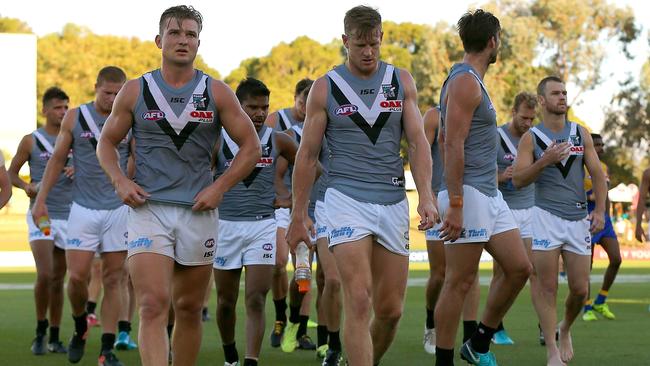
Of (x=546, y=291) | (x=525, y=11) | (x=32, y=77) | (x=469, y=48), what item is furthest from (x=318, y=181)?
(x=32, y=77)

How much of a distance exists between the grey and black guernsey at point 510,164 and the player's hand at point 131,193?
5.85 meters

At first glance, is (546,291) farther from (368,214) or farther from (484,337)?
(368,214)

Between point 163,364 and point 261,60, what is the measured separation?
8217 centimetres

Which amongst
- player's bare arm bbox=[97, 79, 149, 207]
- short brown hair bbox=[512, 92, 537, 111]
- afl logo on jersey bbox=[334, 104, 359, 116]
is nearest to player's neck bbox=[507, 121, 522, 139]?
short brown hair bbox=[512, 92, 537, 111]

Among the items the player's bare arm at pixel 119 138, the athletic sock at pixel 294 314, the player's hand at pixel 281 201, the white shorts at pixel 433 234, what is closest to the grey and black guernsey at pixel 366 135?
the player's bare arm at pixel 119 138

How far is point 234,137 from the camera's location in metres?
7.93

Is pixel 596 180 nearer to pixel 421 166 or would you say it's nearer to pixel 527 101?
pixel 527 101

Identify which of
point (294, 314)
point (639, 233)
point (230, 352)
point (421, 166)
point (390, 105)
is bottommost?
point (294, 314)

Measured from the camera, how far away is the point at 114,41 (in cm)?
8762

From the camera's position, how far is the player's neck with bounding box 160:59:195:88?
25.7ft

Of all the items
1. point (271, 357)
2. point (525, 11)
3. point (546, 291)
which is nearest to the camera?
point (546, 291)

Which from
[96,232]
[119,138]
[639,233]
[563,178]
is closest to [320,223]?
[96,232]

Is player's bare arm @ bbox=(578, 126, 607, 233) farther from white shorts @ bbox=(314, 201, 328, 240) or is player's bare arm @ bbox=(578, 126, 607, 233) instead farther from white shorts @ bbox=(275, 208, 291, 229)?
white shorts @ bbox=(275, 208, 291, 229)

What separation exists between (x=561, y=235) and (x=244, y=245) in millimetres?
2841
